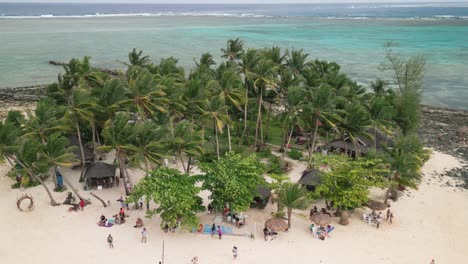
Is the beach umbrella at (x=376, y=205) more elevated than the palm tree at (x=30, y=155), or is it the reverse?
the palm tree at (x=30, y=155)

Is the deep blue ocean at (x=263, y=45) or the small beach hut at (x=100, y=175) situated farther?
the deep blue ocean at (x=263, y=45)

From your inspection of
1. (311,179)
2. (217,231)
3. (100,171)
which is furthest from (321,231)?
(100,171)

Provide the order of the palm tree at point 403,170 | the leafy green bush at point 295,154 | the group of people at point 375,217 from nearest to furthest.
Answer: the group of people at point 375,217, the palm tree at point 403,170, the leafy green bush at point 295,154

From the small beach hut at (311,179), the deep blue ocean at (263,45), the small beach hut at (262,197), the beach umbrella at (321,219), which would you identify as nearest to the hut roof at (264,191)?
the small beach hut at (262,197)

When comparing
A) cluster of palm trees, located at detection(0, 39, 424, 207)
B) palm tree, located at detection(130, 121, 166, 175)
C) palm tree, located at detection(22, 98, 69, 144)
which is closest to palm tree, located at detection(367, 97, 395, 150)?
cluster of palm trees, located at detection(0, 39, 424, 207)

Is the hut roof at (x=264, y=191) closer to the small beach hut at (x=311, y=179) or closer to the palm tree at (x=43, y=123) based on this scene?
the small beach hut at (x=311, y=179)

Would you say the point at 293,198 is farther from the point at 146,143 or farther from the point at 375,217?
the point at 146,143

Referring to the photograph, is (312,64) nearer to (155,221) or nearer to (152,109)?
(152,109)
